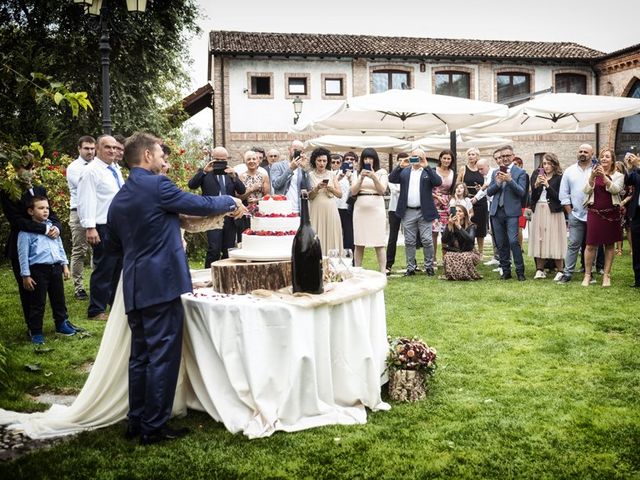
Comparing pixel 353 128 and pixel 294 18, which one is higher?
pixel 294 18

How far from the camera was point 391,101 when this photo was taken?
941cm

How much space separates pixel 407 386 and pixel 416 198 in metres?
5.65

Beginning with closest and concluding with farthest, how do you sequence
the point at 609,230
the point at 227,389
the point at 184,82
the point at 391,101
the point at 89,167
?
the point at 227,389, the point at 89,167, the point at 609,230, the point at 391,101, the point at 184,82

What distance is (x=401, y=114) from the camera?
10828 mm

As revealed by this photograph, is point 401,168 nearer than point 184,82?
Yes

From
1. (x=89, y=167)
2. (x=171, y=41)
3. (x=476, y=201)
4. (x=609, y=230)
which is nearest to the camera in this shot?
(x=89, y=167)

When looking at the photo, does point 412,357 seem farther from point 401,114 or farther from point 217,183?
point 401,114

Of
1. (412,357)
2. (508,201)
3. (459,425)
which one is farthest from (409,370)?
(508,201)

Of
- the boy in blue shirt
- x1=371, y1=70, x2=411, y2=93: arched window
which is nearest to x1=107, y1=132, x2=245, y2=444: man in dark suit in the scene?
the boy in blue shirt

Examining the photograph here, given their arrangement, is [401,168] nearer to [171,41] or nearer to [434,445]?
[434,445]

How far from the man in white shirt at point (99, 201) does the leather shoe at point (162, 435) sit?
341 centimetres

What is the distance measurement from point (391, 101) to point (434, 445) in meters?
6.77

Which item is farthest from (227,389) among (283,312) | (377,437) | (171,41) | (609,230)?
(171,41)

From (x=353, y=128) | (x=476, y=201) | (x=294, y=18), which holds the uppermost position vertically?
(x=294, y=18)
